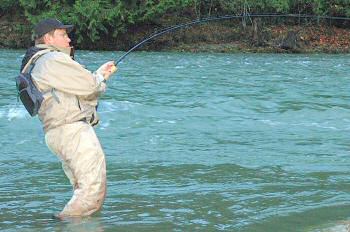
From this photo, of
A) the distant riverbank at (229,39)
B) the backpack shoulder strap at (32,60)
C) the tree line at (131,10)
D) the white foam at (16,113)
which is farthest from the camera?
the tree line at (131,10)

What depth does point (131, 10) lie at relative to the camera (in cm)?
3177

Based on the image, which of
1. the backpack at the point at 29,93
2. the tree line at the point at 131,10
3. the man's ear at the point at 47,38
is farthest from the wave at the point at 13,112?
the tree line at the point at 131,10

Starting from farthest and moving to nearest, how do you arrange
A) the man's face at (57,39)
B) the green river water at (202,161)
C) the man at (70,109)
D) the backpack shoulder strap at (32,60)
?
the green river water at (202,161) < the man's face at (57,39) < the backpack shoulder strap at (32,60) < the man at (70,109)

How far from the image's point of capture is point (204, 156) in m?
7.93

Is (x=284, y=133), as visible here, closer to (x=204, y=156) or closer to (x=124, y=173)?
(x=204, y=156)

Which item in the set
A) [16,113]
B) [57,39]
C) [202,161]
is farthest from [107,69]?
[16,113]

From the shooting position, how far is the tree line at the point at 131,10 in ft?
101

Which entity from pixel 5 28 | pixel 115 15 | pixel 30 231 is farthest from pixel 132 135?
pixel 5 28

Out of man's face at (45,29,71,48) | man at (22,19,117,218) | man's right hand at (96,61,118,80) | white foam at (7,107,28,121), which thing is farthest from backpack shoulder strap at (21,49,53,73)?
white foam at (7,107,28,121)

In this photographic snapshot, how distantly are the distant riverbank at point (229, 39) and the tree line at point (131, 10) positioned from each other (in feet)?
1.64

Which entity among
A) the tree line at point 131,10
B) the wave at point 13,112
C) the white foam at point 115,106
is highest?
the tree line at point 131,10

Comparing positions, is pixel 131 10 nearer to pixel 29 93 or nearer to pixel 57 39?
pixel 57 39

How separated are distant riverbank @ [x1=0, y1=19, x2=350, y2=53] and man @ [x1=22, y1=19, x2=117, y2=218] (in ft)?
77.4

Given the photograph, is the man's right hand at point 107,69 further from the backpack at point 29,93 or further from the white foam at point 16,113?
the white foam at point 16,113
